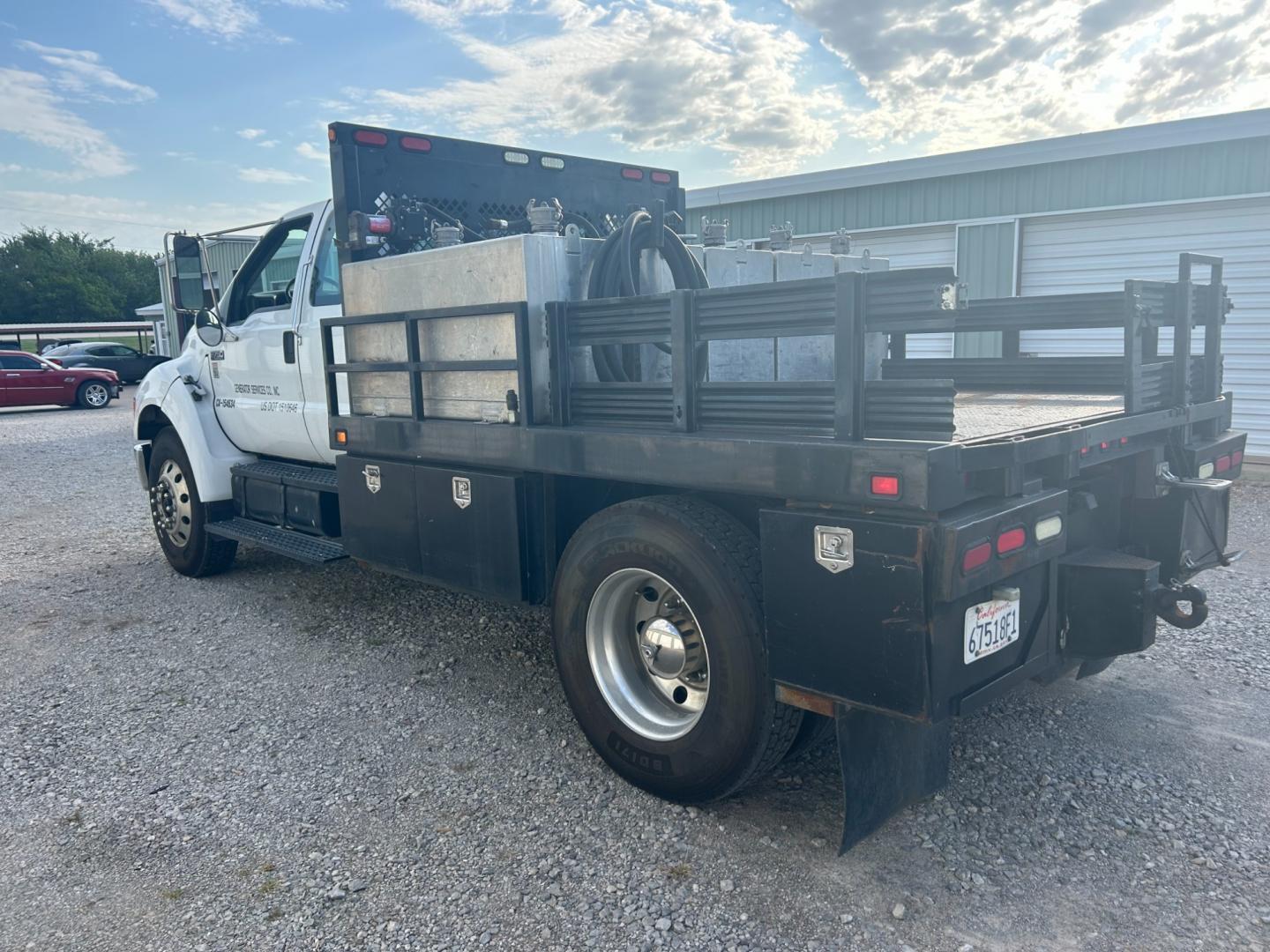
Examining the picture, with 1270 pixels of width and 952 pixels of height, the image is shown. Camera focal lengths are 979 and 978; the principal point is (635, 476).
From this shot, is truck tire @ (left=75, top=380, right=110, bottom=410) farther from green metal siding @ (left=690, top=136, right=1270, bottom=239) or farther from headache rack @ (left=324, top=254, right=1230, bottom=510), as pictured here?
headache rack @ (left=324, top=254, right=1230, bottom=510)

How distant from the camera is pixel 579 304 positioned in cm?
357

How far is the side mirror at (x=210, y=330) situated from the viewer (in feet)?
20.1

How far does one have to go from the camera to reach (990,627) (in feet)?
9.41

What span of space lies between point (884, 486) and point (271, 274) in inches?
183

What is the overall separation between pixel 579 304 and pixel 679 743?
5.23 feet

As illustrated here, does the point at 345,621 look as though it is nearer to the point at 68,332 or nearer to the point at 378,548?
the point at 378,548

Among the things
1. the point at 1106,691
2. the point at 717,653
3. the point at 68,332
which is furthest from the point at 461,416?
the point at 68,332

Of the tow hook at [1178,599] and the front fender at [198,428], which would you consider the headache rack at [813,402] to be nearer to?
the tow hook at [1178,599]

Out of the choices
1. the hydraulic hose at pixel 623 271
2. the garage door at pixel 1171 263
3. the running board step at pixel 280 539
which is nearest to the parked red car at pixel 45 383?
the running board step at pixel 280 539

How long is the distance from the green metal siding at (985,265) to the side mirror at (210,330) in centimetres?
815

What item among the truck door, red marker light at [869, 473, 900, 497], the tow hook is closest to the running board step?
the truck door

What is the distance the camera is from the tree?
2343 inches

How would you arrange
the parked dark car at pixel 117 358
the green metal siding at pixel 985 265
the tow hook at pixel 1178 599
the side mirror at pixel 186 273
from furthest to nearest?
1. the parked dark car at pixel 117 358
2. the green metal siding at pixel 985 265
3. the side mirror at pixel 186 273
4. the tow hook at pixel 1178 599

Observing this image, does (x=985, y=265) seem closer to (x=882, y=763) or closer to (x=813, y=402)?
(x=813, y=402)
